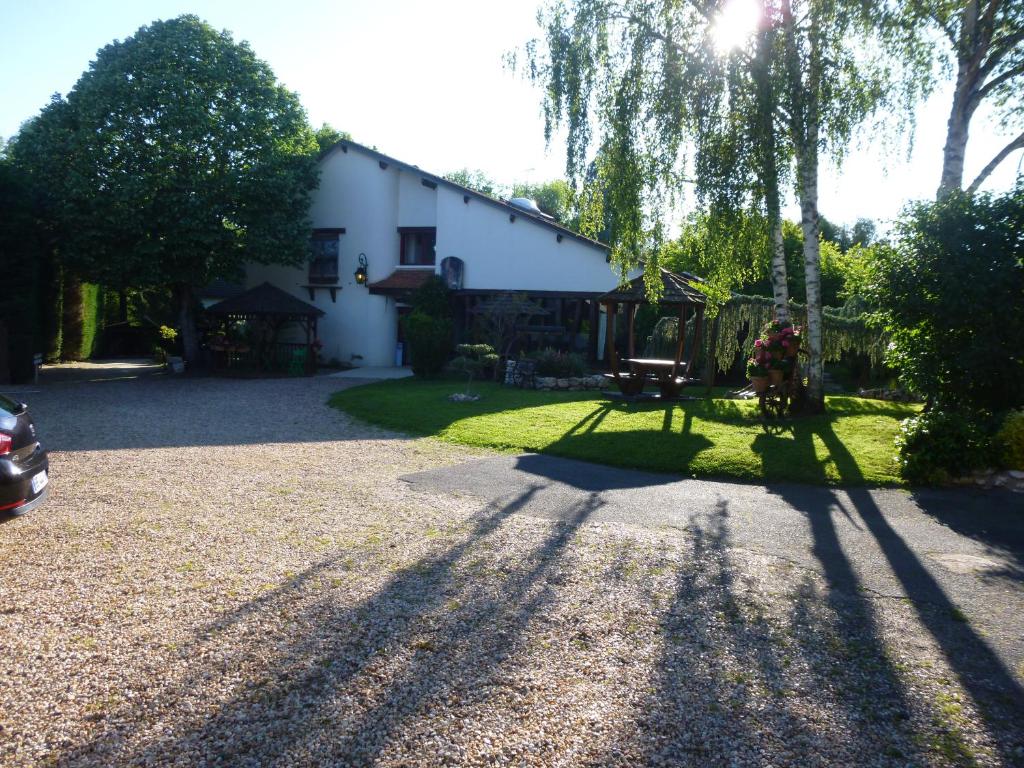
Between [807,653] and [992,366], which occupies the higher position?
[992,366]

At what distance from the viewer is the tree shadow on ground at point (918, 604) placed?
3.39 meters

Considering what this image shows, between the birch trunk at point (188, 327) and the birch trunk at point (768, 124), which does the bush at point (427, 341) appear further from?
the birch trunk at point (768, 124)

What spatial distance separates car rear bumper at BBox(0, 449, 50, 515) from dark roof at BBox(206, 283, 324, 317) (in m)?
17.5

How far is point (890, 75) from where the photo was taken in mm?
11547

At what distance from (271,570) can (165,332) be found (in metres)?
23.1

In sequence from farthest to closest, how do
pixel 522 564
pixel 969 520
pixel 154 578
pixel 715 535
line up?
pixel 969 520 < pixel 715 535 < pixel 522 564 < pixel 154 578

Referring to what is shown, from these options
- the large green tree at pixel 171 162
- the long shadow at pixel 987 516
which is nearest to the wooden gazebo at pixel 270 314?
the large green tree at pixel 171 162

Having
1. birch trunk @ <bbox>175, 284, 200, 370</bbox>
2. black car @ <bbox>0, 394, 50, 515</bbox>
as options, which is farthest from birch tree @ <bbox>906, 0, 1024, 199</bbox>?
birch trunk @ <bbox>175, 284, 200, 370</bbox>

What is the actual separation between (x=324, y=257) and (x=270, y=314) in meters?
3.36

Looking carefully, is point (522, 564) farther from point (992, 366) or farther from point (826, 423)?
point (826, 423)

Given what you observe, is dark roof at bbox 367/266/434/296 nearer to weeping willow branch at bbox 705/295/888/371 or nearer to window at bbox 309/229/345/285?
window at bbox 309/229/345/285

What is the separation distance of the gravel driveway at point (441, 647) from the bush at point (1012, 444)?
421cm

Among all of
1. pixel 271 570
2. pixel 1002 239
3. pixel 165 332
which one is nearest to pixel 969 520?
pixel 1002 239

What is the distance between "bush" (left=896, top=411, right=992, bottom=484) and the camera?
8148 millimetres
